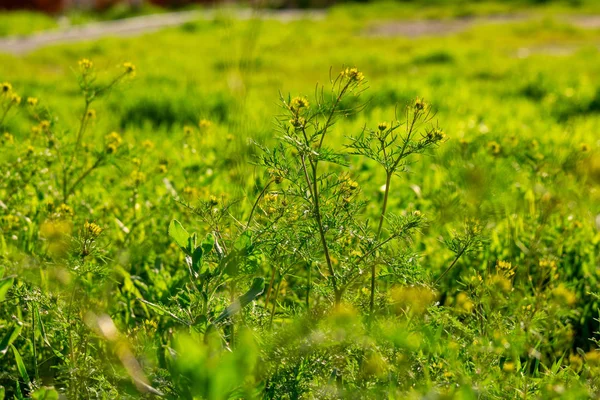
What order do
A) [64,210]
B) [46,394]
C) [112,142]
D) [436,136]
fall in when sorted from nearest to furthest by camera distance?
[46,394] < [436,136] < [64,210] < [112,142]

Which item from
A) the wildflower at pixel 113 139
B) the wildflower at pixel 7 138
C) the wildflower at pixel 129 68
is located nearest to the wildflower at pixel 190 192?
the wildflower at pixel 113 139

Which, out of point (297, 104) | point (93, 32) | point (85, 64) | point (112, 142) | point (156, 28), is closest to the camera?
point (297, 104)

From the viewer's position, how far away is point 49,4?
17750 mm

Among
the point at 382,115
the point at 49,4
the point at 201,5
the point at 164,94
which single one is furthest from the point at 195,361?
the point at 201,5

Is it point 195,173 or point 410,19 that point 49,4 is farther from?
point 195,173

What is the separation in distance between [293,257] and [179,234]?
252mm

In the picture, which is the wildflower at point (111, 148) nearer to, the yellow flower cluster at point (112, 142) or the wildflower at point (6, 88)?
the yellow flower cluster at point (112, 142)

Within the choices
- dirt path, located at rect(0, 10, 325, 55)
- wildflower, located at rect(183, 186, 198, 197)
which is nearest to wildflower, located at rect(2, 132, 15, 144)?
wildflower, located at rect(183, 186, 198, 197)

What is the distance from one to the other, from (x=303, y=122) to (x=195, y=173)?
1.51 metres

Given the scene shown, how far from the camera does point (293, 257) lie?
1608 mm

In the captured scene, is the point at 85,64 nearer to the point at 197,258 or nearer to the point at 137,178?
the point at 137,178

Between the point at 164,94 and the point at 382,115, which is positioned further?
the point at 164,94

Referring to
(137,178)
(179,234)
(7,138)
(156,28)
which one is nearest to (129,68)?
(137,178)

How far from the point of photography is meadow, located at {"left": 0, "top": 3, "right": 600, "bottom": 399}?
4.81ft
